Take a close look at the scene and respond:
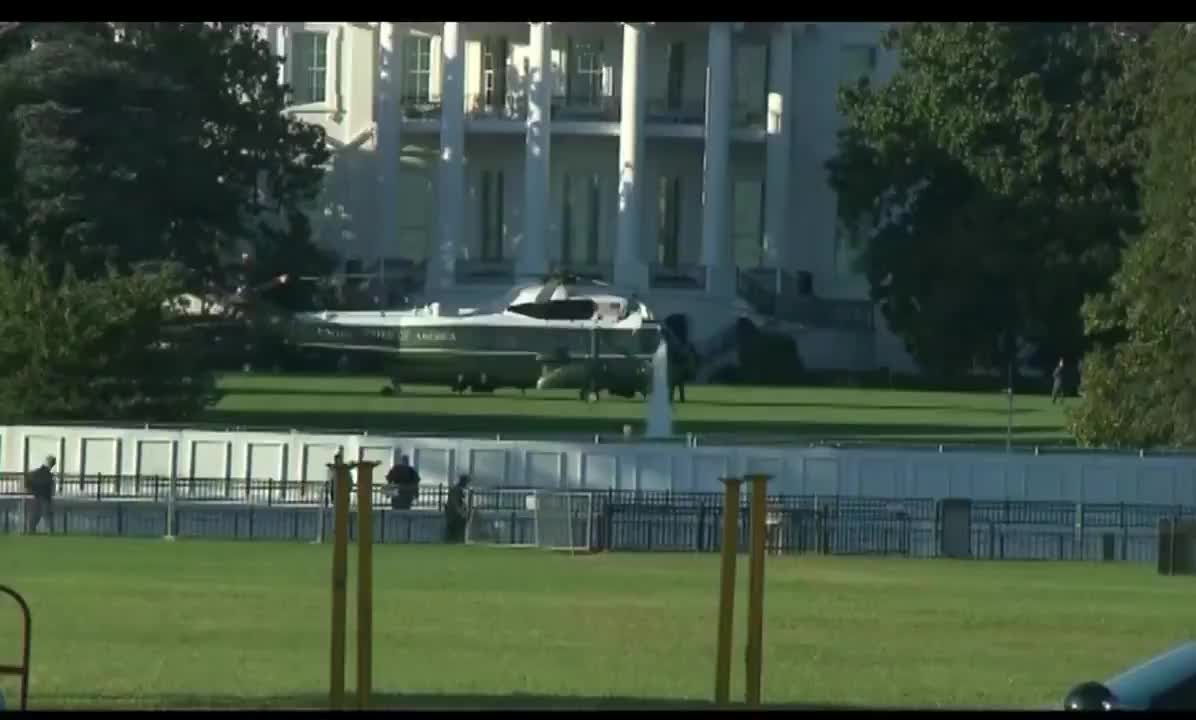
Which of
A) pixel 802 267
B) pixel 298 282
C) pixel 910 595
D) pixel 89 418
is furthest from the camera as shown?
pixel 802 267

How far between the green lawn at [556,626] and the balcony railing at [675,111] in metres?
55.1

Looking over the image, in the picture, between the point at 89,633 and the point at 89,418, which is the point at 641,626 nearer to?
the point at 89,633

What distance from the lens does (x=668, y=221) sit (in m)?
92.0

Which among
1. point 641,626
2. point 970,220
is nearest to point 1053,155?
point 970,220

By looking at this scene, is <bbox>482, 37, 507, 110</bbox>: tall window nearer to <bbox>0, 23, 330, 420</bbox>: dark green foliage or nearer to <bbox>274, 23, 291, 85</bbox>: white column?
<bbox>274, 23, 291, 85</bbox>: white column

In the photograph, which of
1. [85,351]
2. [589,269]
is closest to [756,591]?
[85,351]

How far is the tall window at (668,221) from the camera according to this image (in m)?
91.4

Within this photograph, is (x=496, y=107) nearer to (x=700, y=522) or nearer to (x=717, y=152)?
(x=717, y=152)

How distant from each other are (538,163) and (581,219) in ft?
20.0

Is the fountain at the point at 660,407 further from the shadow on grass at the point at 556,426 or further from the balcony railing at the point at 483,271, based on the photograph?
the balcony railing at the point at 483,271

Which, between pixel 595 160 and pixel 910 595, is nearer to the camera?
pixel 910 595

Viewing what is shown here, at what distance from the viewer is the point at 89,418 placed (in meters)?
50.3

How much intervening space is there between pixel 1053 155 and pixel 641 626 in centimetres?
5199

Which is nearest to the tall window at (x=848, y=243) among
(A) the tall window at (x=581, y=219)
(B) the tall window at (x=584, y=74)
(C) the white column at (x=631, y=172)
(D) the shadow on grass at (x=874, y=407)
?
(C) the white column at (x=631, y=172)
